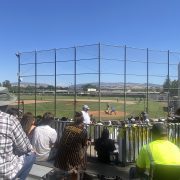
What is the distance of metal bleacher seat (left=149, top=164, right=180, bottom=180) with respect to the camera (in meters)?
4.79

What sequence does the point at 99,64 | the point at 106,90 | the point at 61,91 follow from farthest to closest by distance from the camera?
the point at 61,91
the point at 106,90
the point at 99,64

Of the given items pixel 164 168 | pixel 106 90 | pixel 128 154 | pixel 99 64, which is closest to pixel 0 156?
pixel 164 168

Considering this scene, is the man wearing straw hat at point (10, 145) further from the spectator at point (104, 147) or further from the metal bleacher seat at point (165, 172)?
the spectator at point (104, 147)

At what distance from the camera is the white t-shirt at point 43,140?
27.8 feet

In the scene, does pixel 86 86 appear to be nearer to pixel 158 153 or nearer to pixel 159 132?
pixel 159 132

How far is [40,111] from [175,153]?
27426 mm

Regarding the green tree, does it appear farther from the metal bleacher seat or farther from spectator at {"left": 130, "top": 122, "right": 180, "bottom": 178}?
the metal bleacher seat

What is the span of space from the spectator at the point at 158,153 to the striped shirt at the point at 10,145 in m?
1.32

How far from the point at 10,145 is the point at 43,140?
152 inches

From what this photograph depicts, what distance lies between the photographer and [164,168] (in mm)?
4789

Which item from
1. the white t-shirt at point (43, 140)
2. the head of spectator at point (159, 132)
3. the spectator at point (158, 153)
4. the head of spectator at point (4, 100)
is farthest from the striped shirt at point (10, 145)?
the white t-shirt at point (43, 140)

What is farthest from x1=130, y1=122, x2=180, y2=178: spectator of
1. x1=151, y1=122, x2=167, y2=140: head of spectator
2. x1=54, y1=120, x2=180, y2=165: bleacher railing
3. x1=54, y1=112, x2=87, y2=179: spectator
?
x1=54, y1=120, x2=180, y2=165: bleacher railing

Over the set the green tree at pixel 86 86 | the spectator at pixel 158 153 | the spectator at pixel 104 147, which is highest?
the green tree at pixel 86 86

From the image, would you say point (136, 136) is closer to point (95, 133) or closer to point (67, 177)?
point (95, 133)
